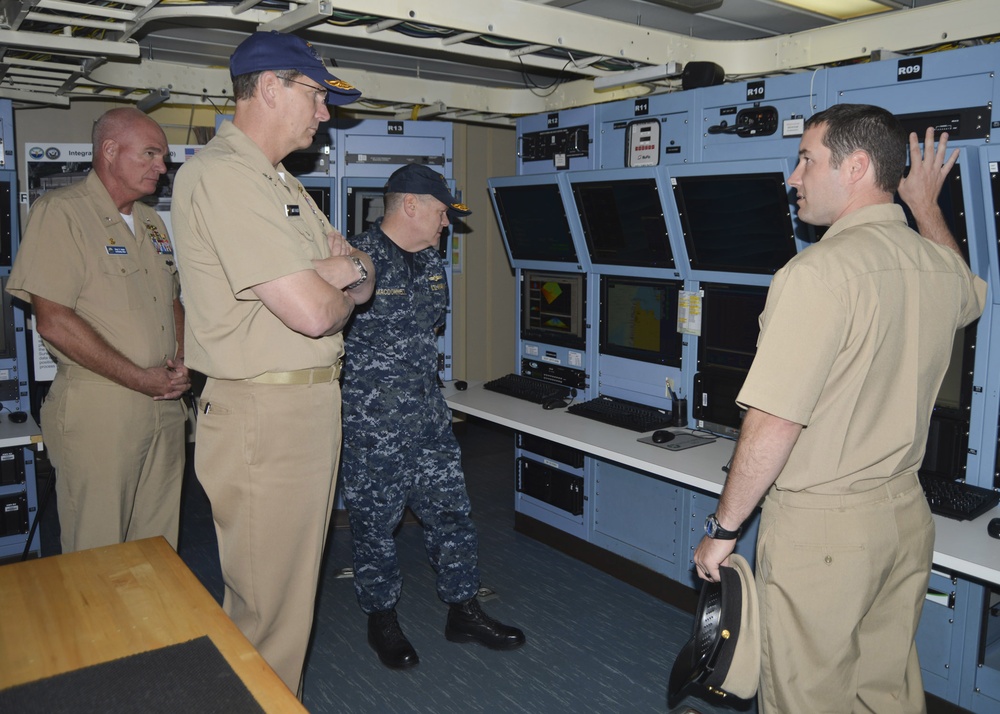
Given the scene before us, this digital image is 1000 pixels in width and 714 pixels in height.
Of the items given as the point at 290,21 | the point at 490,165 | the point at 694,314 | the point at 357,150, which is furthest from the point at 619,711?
the point at 490,165

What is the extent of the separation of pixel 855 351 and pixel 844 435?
184mm

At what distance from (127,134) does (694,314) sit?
2.24 m

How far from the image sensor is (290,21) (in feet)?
7.77

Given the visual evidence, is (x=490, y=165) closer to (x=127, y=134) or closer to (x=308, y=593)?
(x=127, y=134)

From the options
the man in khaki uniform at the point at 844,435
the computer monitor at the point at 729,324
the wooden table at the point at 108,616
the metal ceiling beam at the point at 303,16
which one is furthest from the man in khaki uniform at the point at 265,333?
the computer monitor at the point at 729,324

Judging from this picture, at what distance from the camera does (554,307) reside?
398cm

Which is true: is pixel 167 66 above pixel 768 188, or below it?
above

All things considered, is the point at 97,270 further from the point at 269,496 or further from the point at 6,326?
the point at 6,326

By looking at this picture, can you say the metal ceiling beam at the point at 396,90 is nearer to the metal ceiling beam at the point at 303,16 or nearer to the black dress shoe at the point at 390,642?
the metal ceiling beam at the point at 303,16

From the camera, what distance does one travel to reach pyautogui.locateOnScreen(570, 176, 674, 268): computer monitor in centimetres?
326

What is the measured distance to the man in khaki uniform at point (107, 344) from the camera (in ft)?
8.48

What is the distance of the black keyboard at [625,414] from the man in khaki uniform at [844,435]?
1.39 meters

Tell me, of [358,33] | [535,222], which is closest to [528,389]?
[535,222]

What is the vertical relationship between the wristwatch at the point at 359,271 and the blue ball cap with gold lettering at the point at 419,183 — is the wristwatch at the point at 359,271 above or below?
below
